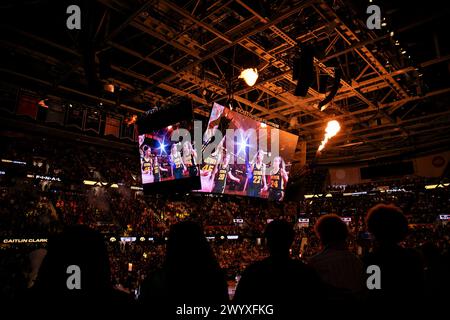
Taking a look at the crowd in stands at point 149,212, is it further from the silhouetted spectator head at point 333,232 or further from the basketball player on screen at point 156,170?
the silhouetted spectator head at point 333,232

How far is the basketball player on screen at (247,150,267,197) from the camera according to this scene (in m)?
9.45

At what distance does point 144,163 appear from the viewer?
8562 millimetres

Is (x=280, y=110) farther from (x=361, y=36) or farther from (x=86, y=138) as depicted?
(x=86, y=138)

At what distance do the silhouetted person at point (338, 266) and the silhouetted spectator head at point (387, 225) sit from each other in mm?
225

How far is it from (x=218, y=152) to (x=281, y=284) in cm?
670

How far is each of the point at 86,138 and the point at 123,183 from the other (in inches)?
253

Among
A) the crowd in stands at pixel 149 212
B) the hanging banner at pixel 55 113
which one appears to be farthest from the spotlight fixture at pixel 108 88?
the crowd in stands at pixel 149 212

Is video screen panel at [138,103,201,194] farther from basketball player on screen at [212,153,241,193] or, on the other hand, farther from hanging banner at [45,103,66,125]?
hanging banner at [45,103,66,125]

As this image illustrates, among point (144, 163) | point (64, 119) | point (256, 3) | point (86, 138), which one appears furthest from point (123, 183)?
point (256, 3)

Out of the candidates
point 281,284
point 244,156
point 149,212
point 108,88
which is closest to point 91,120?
point 108,88

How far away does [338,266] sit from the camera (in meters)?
2.35

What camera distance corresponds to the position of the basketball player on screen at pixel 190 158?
757cm

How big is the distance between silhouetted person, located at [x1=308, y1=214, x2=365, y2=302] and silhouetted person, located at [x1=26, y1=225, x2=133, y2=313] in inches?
59.6

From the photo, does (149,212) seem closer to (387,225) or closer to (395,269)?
(387,225)
